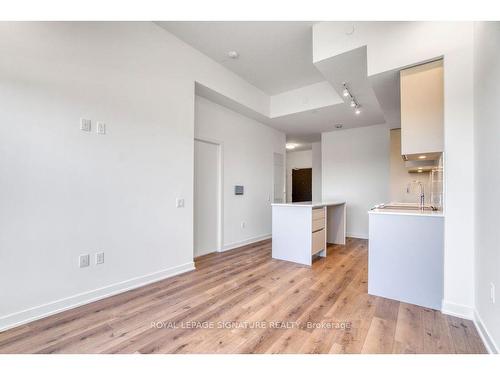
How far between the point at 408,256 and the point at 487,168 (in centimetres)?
109

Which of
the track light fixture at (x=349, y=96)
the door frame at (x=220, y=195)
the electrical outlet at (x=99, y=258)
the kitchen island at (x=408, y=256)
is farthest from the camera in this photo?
the door frame at (x=220, y=195)

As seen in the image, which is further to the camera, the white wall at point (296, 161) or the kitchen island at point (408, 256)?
the white wall at point (296, 161)

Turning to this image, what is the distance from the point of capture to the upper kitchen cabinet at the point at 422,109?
7.79ft

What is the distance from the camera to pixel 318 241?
391 centimetres

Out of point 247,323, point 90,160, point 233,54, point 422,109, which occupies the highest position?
point 233,54

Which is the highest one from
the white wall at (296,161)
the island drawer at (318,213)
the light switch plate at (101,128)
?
the white wall at (296,161)

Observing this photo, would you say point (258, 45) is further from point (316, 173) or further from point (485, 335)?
point (316, 173)

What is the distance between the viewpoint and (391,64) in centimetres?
251

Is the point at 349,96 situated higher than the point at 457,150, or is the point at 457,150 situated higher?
the point at 349,96

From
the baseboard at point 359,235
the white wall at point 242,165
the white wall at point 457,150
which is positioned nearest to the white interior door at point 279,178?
the white wall at point 242,165

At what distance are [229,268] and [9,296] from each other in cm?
228

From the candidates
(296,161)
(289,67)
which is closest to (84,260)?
(289,67)

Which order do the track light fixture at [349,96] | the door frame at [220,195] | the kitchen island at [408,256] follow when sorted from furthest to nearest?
the door frame at [220,195], the track light fixture at [349,96], the kitchen island at [408,256]

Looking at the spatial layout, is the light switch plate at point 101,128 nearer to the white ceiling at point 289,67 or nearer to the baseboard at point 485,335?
the white ceiling at point 289,67
